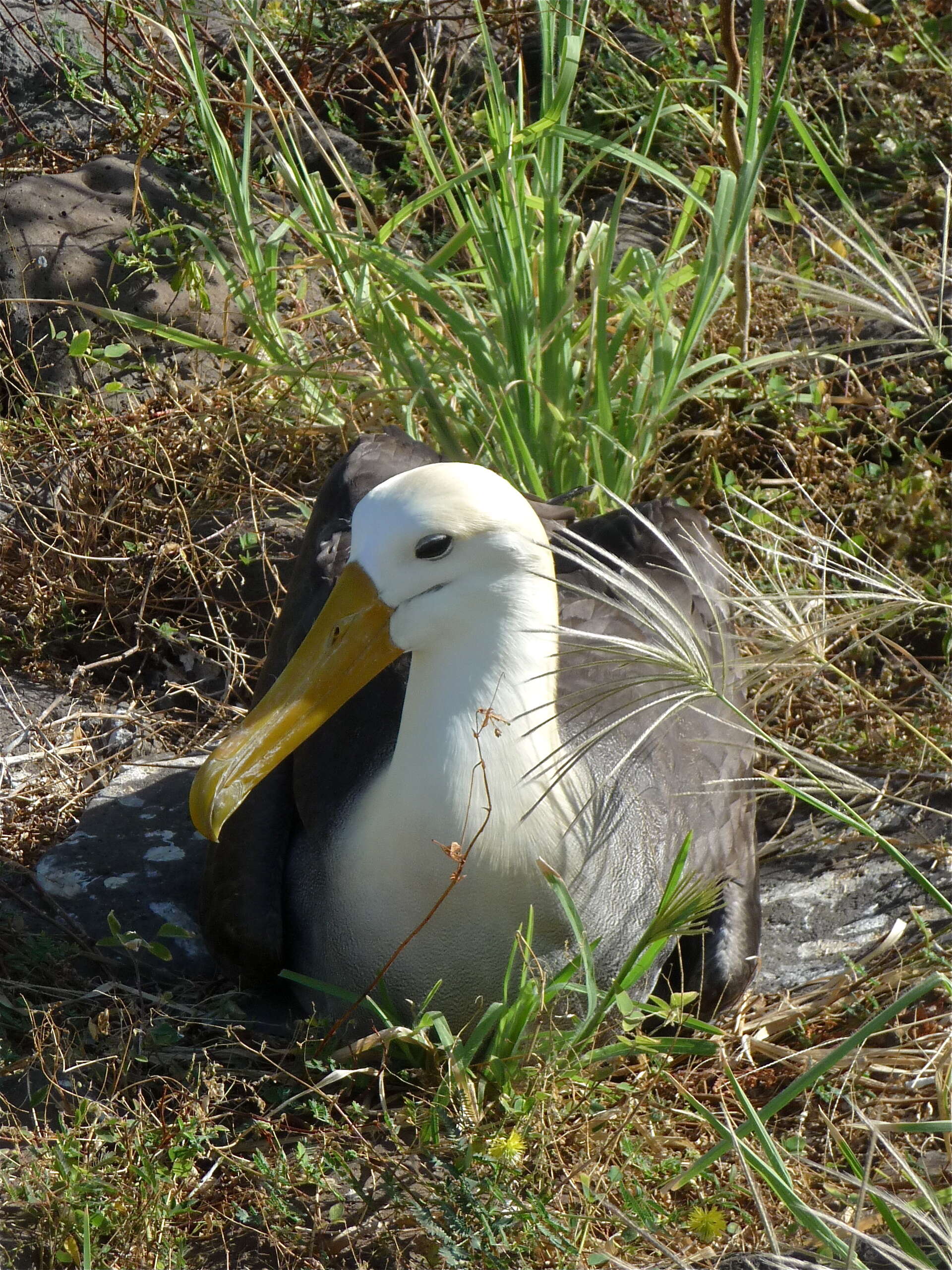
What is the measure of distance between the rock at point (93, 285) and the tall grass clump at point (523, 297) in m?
0.40

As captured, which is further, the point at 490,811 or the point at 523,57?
the point at 523,57

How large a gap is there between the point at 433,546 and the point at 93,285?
263cm

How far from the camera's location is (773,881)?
331cm

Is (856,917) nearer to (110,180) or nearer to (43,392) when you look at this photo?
(43,392)

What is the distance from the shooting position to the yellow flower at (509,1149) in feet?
7.23

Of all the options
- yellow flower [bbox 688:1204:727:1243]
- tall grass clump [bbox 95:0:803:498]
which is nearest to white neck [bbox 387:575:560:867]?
yellow flower [bbox 688:1204:727:1243]

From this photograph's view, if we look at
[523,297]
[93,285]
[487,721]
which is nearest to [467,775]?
[487,721]

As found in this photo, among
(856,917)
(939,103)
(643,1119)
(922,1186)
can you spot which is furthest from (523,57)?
(922,1186)

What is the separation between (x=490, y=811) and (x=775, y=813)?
4.45 feet

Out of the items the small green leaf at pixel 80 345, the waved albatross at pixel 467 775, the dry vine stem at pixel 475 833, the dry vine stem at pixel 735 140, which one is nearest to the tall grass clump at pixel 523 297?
the dry vine stem at pixel 735 140

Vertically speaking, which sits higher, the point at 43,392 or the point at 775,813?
the point at 43,392

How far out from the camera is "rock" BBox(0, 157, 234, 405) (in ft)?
14.4

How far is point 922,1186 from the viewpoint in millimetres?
1669

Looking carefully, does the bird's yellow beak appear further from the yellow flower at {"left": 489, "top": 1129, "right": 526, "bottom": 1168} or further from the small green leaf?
the small green leaf
